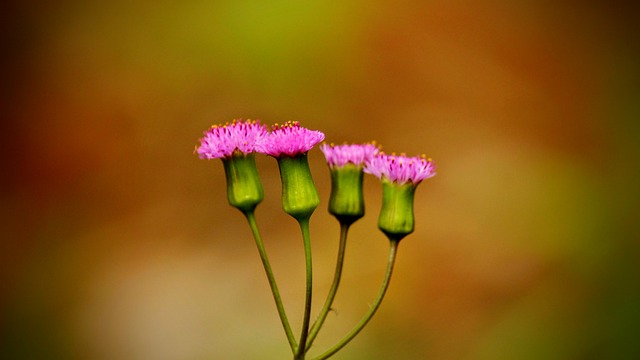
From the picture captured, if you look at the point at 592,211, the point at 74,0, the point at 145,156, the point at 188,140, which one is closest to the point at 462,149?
the point at 592,211

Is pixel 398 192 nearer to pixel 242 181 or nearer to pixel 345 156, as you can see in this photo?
pixel 345 156

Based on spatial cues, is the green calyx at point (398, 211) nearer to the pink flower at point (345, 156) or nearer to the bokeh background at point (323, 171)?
the pink flower at point (345, 156)

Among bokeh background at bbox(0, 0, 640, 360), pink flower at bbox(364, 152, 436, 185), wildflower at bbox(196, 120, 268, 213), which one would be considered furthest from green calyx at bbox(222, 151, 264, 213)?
bokeh background at bbox(0, 0, 640, 360)

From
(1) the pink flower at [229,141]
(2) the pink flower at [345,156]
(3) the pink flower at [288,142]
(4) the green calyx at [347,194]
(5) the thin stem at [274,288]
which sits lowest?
(5) the thin stem at [274,288]

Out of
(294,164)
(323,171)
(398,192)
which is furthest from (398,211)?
(323,171)

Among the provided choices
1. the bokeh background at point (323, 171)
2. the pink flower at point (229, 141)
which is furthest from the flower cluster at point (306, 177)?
the bokeh background at point (323, 171)

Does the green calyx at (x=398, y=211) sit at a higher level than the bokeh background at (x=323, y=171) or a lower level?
lower

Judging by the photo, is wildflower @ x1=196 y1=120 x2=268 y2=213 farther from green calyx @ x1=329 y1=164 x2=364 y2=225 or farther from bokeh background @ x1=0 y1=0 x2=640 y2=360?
bokeh background @ x1=0 y1=0 x2=640 y2=360
